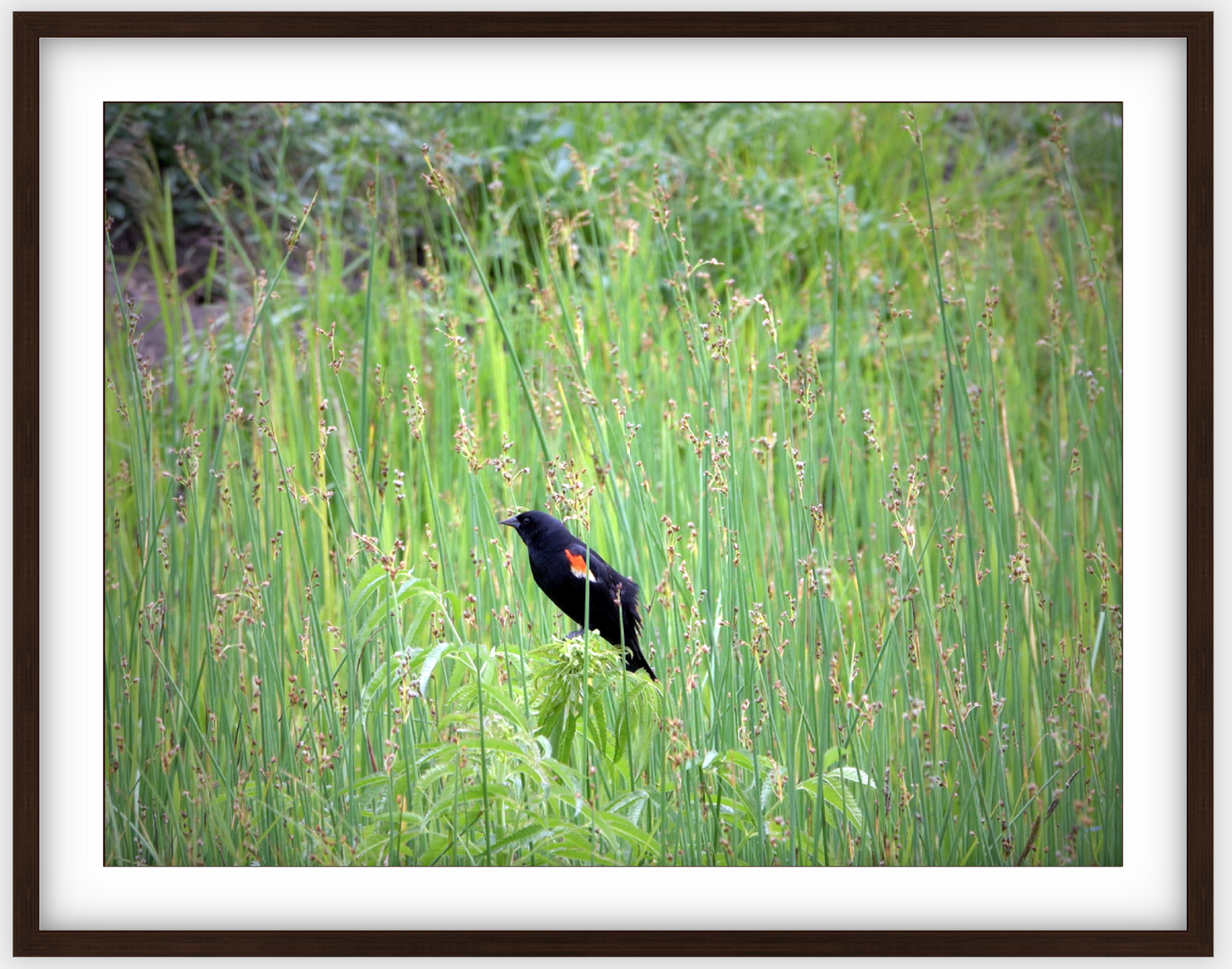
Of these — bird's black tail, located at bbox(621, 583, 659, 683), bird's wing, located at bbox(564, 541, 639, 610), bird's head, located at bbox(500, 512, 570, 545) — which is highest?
bird's head, located at bbox(500, 512, 570, 545)

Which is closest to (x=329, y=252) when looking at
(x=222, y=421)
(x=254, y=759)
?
(x=222, y=421)

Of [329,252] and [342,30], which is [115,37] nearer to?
[342,30]

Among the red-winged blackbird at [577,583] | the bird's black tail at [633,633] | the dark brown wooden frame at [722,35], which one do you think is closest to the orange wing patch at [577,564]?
the red-winged blackbird at [577,583]

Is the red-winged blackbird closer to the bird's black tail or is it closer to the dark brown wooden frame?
the bird's black tail

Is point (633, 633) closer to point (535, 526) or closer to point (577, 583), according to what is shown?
point (577, 583)

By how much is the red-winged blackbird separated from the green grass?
2.2 inches

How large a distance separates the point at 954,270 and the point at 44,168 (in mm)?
2172

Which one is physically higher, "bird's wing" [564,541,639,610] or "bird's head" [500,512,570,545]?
"bird's head" [500,512,570,545]

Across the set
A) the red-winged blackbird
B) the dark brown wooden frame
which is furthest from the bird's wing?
the dark brown wooden frame

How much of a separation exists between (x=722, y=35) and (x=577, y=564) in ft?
3.77

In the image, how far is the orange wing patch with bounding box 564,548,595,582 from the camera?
65.4 inches

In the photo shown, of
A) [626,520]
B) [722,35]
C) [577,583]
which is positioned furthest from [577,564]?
[722,35]

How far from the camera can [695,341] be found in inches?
78.7

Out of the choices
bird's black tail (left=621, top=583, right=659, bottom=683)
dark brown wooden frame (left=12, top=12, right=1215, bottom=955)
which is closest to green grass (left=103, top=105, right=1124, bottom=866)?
bird's black tail (left=621, top=583, right=659, bottom=683)
